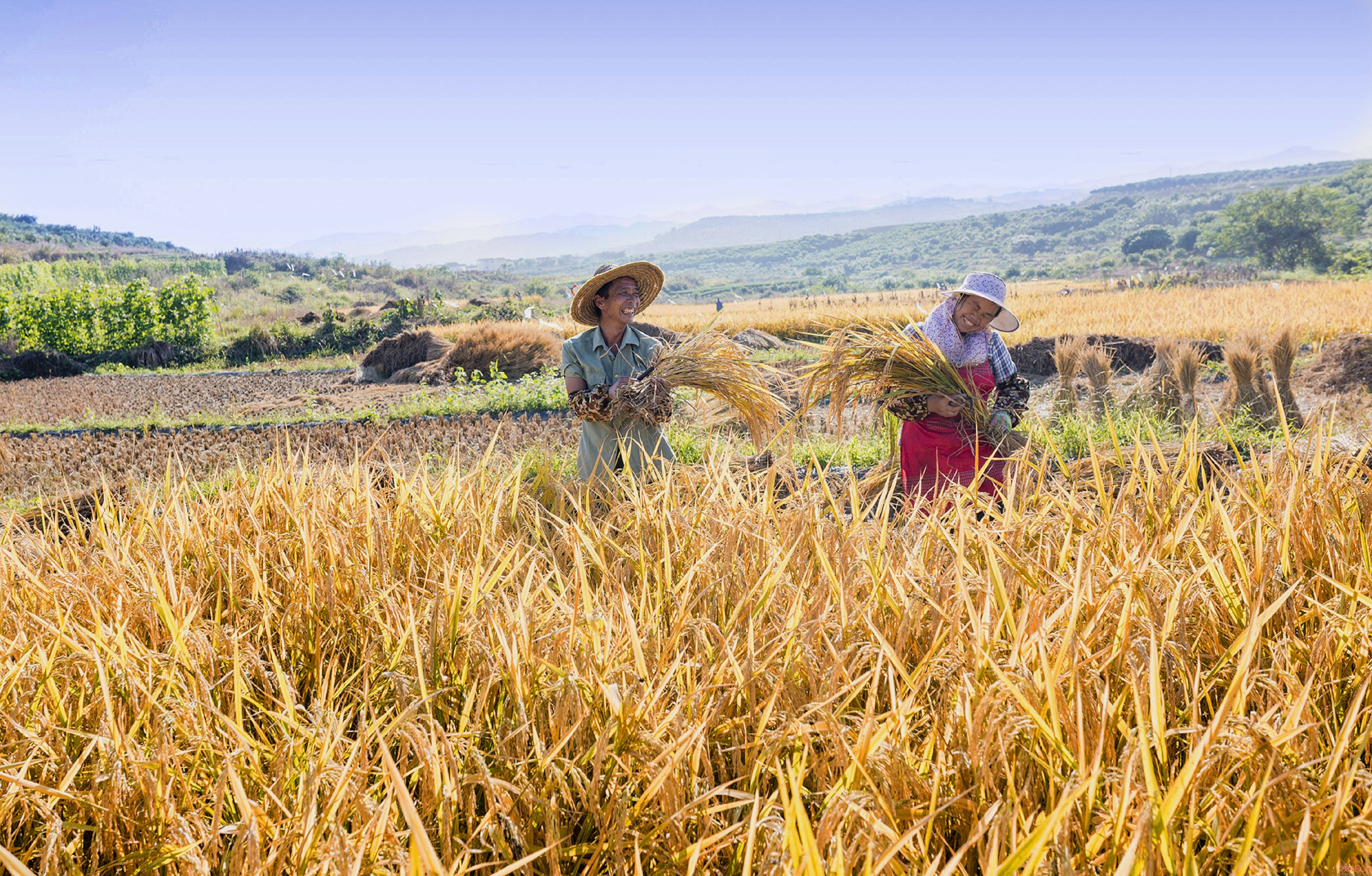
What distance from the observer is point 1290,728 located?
3.42 ft

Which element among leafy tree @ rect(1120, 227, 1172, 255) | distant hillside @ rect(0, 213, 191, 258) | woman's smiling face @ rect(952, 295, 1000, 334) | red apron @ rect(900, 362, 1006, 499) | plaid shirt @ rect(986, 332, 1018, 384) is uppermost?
distant hillside @ rect(0, 213, 191, 258)

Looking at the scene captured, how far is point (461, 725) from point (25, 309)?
2411cm

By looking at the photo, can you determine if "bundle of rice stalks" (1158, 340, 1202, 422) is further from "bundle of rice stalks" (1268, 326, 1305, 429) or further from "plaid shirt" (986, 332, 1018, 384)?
"plaid shirt" (986, 332, 1018, 384)

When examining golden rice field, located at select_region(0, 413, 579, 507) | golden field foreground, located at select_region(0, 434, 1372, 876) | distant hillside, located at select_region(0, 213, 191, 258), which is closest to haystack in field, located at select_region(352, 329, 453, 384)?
golden rice field, located at select_region(0, 413, 579, 507)

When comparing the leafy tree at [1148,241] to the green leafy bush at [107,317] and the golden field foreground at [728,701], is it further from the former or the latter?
the golden field foreground at [728,701]

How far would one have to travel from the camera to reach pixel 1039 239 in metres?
129

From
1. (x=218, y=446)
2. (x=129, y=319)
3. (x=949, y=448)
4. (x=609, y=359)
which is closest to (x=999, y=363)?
(x=949, y=448)

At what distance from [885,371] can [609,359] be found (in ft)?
3.82

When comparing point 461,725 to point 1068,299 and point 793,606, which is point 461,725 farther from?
point 1068,299

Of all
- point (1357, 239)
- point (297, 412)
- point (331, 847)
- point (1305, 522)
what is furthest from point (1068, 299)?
point (1357, 239)

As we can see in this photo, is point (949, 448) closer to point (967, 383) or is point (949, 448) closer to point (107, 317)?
point (967, 383)

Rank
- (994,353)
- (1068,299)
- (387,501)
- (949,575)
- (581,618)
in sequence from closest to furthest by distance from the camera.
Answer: (581,618), (949,575), (387,501), (994,353), (1068,299)

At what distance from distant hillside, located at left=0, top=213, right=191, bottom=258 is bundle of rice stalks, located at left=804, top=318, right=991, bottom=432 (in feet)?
242

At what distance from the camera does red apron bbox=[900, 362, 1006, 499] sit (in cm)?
324
